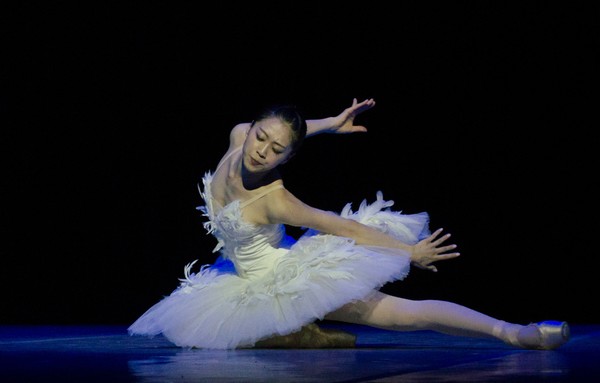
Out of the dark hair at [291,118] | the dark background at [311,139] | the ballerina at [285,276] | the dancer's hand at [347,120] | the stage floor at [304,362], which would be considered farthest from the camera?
the dark background at [311,139]

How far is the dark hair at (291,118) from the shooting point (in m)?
3.04

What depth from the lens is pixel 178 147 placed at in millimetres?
4785

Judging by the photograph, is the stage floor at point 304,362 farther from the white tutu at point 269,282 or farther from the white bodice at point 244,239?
the white bodice at point 244,239

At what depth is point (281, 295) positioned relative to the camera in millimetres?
2996

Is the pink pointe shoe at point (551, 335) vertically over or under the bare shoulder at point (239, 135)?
under

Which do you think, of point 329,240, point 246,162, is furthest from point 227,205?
point 329,240

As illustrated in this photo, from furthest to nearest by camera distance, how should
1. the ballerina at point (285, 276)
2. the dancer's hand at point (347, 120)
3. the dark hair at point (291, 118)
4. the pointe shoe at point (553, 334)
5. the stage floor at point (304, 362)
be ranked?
the dancer's hand at point (347, 120)
the dark hair at point (291, 118)
the ballerina at point (285, 276)
the pointe shoe at point (553, 334)
the stage floor at point (304, 362)

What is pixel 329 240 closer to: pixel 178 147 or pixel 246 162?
pixel 246 162

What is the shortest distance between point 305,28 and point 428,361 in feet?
8.32

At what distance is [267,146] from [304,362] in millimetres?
863

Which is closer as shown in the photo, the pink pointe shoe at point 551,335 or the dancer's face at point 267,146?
the pink pointe shoe at point 551,335

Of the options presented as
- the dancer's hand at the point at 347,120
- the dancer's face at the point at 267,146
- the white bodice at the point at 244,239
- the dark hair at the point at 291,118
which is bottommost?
the white bodice at the point at 244,239

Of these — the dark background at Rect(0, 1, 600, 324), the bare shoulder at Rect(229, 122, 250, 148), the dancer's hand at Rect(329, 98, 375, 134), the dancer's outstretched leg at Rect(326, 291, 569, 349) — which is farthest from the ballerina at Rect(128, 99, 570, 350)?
the dark background at Rect(0, 1, 600, 324)

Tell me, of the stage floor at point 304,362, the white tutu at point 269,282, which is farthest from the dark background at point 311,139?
the white tutu at point 269,282
